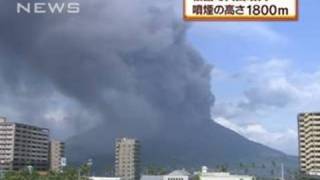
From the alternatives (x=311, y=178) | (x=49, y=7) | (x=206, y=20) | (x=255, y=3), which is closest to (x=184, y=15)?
(x=206, y=20)

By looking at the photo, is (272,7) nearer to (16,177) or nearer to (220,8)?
(220,8)

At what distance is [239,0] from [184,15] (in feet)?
5.31

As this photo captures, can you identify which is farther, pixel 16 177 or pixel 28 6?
pixel 16 177

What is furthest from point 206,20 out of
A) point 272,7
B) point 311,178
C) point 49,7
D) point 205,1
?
point 311,178

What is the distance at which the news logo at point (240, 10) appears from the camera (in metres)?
18.2

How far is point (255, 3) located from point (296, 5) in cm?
112

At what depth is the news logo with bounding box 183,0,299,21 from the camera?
18250 millimetres

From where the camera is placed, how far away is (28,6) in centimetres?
2336

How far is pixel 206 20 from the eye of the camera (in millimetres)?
18250

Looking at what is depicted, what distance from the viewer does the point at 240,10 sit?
1830 centimetres

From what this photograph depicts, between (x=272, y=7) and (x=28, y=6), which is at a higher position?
(x=28, y=6)

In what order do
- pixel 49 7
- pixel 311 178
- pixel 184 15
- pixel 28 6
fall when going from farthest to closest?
pixel 311 178 < pixel 28 6 < pixel 49 7 < pixel 184 15

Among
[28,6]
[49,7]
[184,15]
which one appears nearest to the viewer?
[184,15]

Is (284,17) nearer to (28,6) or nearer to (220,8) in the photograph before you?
→ (220,8)
